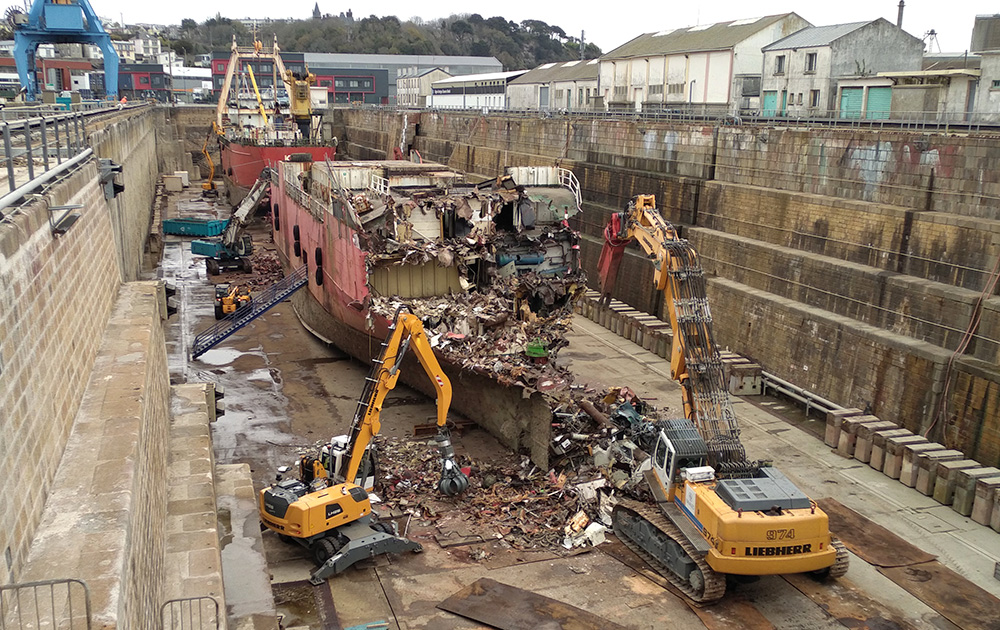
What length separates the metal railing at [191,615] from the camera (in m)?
7.15

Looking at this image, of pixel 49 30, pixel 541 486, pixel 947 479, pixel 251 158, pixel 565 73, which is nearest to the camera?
pixel 947 479

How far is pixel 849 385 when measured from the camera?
664 inches

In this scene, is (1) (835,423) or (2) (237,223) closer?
(1) (835,423)

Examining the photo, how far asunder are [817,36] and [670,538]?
24.3 metres

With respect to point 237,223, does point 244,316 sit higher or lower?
lower

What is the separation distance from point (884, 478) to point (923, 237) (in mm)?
5050

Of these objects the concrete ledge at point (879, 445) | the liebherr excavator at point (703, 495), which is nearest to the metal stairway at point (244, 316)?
the liebherr excavator at point (703, 495)

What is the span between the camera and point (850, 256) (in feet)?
58.0

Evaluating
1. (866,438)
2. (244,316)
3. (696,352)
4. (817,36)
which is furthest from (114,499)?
(817,36)

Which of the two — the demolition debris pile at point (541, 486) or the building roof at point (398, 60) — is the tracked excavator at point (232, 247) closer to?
the demolition debris pile at point (541, 486)

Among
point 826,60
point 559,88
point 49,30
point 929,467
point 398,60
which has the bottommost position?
point 929,467

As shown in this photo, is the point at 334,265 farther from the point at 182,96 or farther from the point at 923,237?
the point at 182,96

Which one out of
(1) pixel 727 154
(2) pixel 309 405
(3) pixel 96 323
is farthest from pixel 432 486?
(1) pixel 727 154

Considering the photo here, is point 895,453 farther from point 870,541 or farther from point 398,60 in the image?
point 398,60
